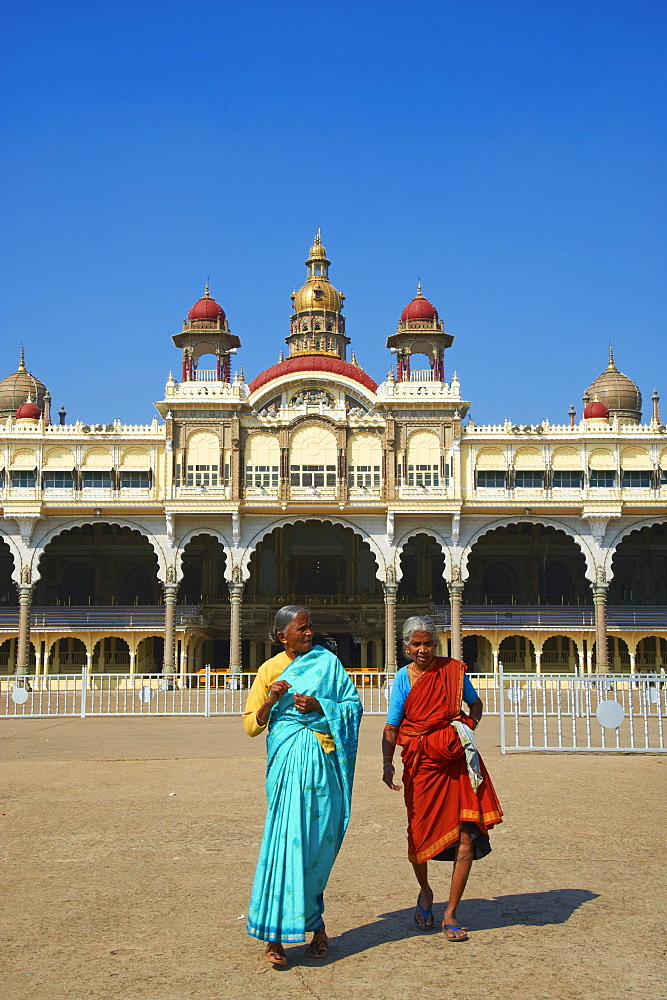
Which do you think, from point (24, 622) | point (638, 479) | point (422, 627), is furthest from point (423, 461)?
point (422, 627)

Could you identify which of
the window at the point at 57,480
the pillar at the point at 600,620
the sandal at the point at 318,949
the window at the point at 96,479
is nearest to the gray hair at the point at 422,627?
the sandal at the point at 318,949

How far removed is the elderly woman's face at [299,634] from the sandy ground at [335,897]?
1.53 meters

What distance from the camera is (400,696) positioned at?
6.03m

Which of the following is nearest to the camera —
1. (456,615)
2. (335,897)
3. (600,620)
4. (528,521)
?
(335,897)

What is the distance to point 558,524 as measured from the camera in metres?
36.8

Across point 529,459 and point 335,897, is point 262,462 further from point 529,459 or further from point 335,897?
point 335,897

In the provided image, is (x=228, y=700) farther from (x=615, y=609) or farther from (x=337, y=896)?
(x=337, y=896)

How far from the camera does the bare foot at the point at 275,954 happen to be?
493 centimetres

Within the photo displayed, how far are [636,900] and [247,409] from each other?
1263 inches

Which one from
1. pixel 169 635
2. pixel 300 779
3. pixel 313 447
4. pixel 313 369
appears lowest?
pixel 300 779

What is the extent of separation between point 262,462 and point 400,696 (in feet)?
102

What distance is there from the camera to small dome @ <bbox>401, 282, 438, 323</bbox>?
40.8 metres

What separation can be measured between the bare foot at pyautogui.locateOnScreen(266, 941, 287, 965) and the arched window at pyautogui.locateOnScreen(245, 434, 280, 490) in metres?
31.8

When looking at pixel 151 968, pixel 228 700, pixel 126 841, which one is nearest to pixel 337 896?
pixel 151 968
